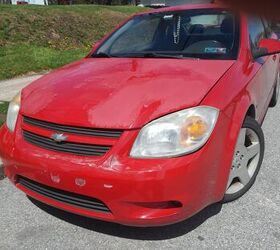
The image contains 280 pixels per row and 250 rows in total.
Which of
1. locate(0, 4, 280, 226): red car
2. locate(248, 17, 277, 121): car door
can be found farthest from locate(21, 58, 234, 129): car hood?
locate(248, 17, 277, 121): car door

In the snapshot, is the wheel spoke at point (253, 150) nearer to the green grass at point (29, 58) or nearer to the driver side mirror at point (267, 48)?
the driver side mirror at point (267, 48)

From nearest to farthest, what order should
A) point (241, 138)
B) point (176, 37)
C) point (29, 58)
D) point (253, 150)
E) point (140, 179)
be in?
1. point (140, 179)
2. point (241, 138)
3. point (253, 150)
4. point (176, 37)
5. point (29, 58)

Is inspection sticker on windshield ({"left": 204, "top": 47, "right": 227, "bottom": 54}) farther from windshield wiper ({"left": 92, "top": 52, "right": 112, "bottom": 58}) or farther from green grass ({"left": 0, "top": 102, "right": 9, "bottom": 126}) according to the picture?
green grass ({"left": 0, "top": 102, "right": 9, "bottom": 126})

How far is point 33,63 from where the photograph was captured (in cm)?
839

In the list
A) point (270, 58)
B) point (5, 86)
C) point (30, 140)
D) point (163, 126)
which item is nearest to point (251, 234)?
point (163, 126)

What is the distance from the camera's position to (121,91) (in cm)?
264

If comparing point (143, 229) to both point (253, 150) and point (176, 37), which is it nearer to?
point (253, 150)

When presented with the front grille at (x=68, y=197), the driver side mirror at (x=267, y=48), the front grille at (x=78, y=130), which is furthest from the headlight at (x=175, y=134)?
the driver side mirror at (x=267, y=48)

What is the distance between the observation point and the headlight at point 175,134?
7.47ft

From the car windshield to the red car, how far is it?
0.35 feet

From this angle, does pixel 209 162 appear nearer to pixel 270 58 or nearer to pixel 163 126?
pixel 163 126

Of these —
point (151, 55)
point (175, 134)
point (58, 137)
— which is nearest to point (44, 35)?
point (151, 55)

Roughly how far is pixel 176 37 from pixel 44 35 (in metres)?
7.73

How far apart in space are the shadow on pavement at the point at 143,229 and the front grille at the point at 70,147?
1.90ft
